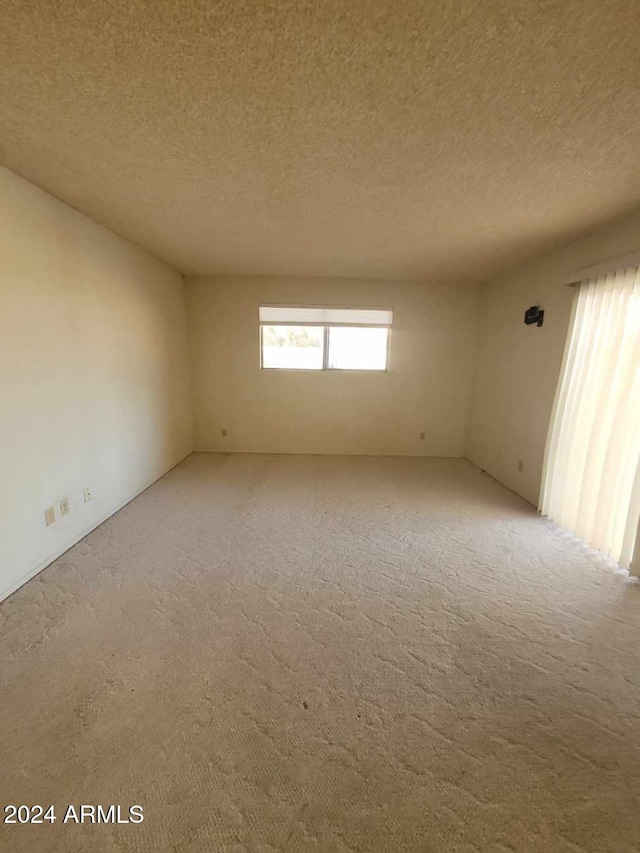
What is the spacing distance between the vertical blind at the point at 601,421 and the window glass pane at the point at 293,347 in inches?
109

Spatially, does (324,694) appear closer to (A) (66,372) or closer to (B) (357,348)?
(A) (66,372)

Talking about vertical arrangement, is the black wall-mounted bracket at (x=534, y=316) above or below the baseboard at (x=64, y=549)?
above

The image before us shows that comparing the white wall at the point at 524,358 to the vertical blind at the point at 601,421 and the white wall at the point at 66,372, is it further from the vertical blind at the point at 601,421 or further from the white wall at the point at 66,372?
the white wall at the point at 66,372

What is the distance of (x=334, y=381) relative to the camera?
14.7ft

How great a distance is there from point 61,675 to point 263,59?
98.1 inches

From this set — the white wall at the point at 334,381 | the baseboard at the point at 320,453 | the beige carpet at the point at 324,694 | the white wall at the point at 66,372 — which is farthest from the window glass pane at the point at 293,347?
the beige carpet at the point at 324,694

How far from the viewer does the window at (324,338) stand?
171 inches

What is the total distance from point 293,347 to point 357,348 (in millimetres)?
874

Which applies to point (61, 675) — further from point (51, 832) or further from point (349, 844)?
point (349, 844)

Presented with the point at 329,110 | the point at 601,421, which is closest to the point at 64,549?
the point at 329,110

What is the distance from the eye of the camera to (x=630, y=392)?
2.21 m

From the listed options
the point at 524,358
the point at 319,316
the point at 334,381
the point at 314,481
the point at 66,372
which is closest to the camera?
the point at 66,372

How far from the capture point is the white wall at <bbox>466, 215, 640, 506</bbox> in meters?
2.64

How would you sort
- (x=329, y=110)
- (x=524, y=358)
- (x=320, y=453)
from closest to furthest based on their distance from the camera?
(x=329, y=110), (x=524, y=358), (x=320, y=453)
